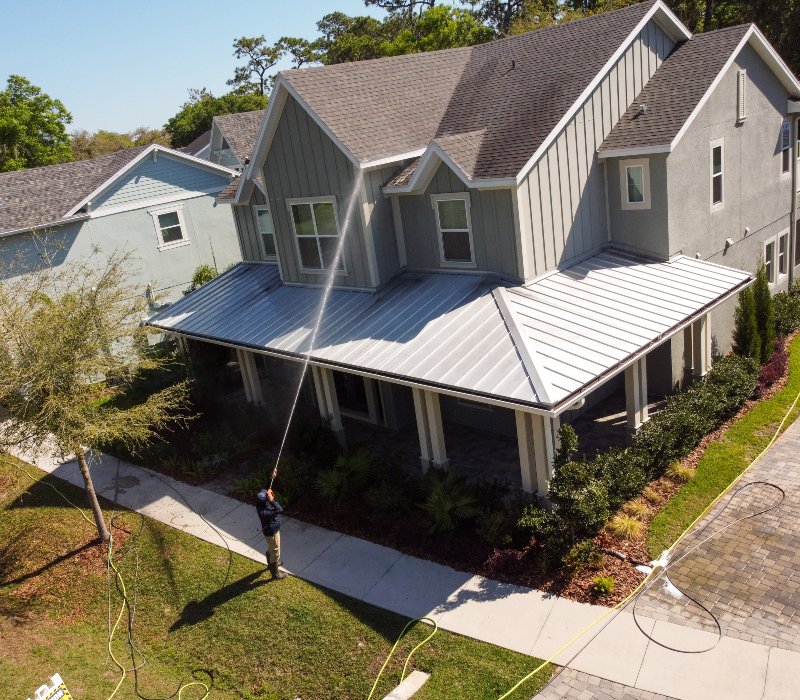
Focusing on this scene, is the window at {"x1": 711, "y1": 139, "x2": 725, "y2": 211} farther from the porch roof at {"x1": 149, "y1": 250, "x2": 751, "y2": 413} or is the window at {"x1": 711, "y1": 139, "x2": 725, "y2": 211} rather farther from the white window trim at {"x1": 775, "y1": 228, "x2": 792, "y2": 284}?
the white window trim at {"x1": 775, "y1": 228, "x2": 792, "y2": 284}

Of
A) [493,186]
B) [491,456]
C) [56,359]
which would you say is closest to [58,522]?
[56,359]

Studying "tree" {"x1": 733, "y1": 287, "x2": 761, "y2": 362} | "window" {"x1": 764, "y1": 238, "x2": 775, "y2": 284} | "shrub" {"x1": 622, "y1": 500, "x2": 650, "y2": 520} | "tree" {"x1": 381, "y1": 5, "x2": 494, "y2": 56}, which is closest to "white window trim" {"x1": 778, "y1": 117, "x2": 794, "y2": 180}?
"window" {"x1": 764, "y1": 238, "x2": 775, "y2": 284}

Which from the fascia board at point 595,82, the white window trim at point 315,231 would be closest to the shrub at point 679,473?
the fascia board at point 595,82

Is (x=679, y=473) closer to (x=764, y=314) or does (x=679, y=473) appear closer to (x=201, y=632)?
(x=764, y=314)

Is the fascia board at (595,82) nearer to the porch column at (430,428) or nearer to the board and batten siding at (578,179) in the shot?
the board and batten siding at (578,179)

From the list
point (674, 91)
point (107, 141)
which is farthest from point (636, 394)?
point (107, 141)

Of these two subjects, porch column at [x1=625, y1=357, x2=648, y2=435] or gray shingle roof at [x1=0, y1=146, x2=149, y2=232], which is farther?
gray shingle roof at [x1=0, y1=146, x2=149, y2=232]
